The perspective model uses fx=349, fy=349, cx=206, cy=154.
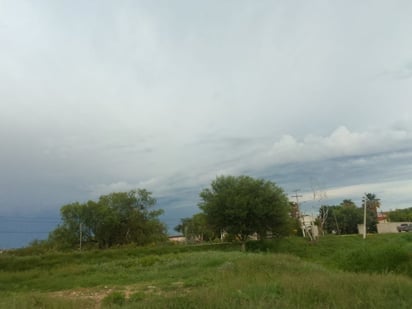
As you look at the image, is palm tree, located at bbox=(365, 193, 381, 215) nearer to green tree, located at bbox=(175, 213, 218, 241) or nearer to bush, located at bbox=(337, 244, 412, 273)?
green tree, located at bbox=(175, 213, 218, 241)

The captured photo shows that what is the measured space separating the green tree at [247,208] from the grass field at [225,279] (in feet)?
6.64

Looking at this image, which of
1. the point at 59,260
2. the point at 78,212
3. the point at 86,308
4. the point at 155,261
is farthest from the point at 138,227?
the point at 86,308

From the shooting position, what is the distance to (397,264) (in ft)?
57.1

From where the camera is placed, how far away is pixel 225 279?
1162cm

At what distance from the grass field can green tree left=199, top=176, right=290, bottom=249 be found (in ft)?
6.64

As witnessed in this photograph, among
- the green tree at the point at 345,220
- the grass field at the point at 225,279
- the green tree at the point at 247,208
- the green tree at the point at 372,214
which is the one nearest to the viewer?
the grass field at the point at 225,279

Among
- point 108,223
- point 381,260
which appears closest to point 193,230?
point 108,223

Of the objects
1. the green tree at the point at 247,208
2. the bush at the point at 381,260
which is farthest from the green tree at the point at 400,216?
the bush at the point at 381,260

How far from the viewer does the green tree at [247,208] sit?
34.6 meters

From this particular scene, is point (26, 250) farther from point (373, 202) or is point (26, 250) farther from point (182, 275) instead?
point (373, 202)

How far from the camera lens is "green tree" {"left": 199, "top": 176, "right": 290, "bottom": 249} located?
3462cm

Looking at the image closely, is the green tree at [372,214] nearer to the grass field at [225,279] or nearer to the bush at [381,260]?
the grass field at [225,279]

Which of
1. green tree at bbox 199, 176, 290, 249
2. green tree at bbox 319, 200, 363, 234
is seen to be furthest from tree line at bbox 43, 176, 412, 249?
green tree at bbox 319, 200, 363, 234

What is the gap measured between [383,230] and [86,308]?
60.0m
